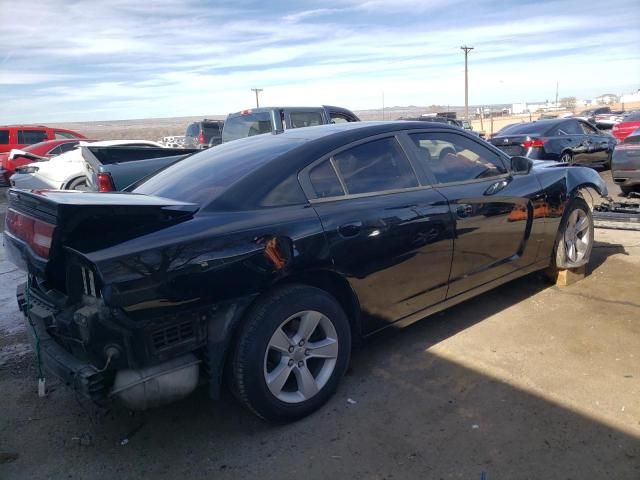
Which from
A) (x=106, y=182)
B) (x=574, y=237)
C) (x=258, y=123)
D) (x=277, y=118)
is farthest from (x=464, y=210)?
(x=258, y=123)

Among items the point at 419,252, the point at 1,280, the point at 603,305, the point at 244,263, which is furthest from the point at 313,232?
the point at 1,280

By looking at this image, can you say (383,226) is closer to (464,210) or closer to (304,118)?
(464,210)

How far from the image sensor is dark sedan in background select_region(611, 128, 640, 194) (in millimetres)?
8234

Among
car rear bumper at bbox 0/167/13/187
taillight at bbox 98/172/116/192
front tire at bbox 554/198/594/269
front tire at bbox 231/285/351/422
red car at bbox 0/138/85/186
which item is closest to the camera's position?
front tire at bbox 231/285/351/422

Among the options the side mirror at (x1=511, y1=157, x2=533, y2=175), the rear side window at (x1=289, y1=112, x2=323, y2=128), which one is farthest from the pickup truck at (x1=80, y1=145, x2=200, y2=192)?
the rear side window at (x1=289, y1=112, x2=323, y2=128)

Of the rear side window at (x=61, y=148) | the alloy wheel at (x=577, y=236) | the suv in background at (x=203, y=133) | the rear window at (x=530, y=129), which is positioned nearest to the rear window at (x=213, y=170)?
the alloy wheel at (x=577, y=236)

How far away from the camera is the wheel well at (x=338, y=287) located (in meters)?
2.97

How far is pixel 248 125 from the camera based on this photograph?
1084cm

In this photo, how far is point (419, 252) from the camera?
339 cm

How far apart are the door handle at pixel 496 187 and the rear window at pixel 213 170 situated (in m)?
1.48

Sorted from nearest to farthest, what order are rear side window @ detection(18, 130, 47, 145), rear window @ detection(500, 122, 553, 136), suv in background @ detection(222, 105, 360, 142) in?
suv in background @ detection(222, 105, 360, 142) → rear window @ detection(500, 122, 553, 136) → rear side window @ detection(18, 130, 47, 145)

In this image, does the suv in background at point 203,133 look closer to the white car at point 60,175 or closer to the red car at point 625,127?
the white car at point 60,175

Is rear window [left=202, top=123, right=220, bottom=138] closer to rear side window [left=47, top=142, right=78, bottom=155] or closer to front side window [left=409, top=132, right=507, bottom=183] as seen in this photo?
rear side window [left=47, top=142, right=78, bottom=155]

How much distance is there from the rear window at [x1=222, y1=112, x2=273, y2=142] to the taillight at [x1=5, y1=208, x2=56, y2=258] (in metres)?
7.66
